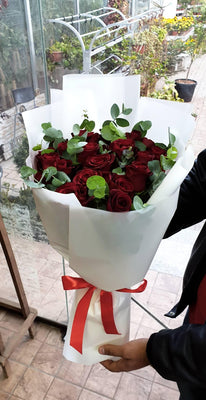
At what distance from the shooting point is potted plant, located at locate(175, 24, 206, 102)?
90.4 inches

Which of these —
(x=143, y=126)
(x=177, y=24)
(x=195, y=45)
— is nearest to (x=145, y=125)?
(x=143, y=126)

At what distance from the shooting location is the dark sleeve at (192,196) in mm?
820

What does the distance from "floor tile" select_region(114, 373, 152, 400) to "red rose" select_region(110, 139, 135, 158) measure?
4.03ft

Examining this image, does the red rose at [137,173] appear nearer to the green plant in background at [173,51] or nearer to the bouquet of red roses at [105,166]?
the bouquet of red roses at [105,166]

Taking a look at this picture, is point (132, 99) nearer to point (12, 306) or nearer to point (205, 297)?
point (205, 297)

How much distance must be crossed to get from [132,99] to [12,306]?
130 cm

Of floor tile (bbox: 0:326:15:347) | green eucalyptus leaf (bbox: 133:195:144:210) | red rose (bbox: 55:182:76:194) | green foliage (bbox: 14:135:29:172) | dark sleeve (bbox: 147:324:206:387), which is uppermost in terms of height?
red rose (bbox: 55:182:76:194)

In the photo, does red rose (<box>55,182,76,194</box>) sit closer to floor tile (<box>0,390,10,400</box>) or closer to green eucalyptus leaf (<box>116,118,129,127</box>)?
green eucalyptus leaf (<box>116,118,129,127</box>)

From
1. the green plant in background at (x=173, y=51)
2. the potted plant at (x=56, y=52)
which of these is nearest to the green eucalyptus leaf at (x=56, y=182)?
the potted plant at (x=56, y=52)

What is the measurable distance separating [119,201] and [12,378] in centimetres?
133

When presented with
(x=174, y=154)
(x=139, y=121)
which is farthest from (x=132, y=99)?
(x=174, y=154)

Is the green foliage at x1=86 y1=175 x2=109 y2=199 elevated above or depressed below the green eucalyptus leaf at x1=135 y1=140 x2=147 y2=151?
below

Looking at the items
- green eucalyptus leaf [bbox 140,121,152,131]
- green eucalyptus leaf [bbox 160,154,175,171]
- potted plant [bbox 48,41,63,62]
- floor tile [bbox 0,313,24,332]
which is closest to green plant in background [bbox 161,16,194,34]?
potted plant [bbox 48,41,63,62]

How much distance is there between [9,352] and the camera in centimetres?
140
